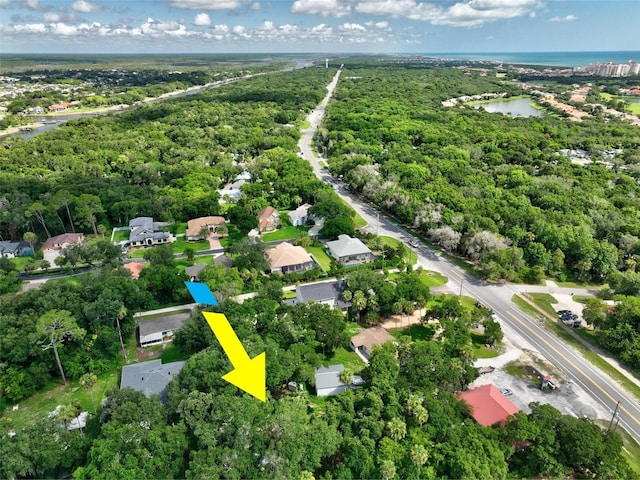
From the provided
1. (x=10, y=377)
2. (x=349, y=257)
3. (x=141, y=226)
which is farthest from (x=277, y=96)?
(x=10, y=377)

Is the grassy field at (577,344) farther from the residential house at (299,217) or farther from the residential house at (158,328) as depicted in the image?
the residential house at (158,328)

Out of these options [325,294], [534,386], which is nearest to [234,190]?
[325,294]

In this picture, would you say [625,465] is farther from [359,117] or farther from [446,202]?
[359,117]

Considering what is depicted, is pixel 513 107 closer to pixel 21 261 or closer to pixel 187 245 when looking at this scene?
pixel 187 245

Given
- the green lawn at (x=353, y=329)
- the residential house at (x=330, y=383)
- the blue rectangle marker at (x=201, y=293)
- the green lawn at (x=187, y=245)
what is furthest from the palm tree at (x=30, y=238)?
the residential house at (x=330, y=383)

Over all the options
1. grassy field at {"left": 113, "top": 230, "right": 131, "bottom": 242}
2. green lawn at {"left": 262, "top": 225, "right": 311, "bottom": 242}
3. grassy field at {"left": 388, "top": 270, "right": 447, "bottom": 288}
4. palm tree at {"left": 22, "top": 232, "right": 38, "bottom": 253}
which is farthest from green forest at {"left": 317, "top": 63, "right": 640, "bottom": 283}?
palm tree at {"left": 22, "top": 232, "right": 38, "bottom": 253}

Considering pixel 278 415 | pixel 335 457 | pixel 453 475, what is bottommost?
pixel 335 457

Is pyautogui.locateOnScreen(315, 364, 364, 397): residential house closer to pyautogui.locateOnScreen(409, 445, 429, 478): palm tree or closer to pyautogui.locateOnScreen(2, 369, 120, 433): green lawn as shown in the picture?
pyautogui.locateOnScreen(409, 445, 429, 478): palm tree
